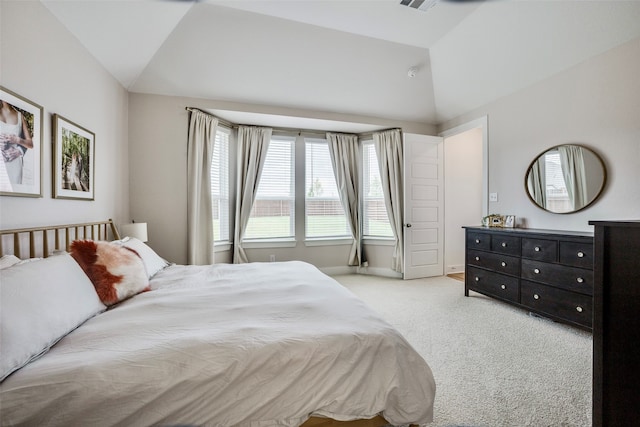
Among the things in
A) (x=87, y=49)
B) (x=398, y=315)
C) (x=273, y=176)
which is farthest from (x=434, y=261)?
(x=87, y=49)

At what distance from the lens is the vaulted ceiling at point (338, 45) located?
2.51m

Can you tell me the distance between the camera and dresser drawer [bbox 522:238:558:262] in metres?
2.69

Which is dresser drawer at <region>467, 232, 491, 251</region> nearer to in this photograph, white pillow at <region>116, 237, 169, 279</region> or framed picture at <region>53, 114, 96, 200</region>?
white pillow at <region>116, 237, 169, 279</region>

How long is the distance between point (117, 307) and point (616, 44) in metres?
4.43

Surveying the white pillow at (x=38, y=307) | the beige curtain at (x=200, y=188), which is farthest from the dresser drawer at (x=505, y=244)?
the white pillow at (x=38, y=307)

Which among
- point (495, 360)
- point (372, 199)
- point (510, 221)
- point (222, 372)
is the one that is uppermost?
point (372, 199)

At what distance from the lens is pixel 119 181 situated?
3.20 meters

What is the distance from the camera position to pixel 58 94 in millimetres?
2137

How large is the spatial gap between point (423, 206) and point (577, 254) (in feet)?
7.00

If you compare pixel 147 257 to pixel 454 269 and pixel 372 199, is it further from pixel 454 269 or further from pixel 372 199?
pixel 454 269

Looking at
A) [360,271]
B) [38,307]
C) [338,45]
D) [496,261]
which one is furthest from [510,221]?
[38,307]

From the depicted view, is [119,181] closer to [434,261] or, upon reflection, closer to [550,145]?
[434,261]

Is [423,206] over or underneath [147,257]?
over

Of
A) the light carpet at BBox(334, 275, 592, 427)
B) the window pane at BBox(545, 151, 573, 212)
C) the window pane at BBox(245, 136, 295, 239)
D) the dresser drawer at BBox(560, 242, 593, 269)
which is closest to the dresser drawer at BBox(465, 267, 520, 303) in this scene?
the light carpet at BBox(334, 275, 592, 427)
